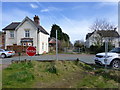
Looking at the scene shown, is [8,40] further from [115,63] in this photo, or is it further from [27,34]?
[115,63]

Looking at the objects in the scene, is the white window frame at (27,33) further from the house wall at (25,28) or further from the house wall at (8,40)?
the house wall at (8,40)

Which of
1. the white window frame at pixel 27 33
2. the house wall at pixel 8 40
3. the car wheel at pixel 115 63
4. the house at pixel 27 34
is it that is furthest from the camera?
the house wall at pixel 8 40

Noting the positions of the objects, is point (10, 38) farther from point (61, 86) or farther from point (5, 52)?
point (61, 86)

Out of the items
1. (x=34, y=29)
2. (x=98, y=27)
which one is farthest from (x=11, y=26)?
(x=98, y=27)

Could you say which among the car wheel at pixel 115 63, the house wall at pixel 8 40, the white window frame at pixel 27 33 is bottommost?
the car wheel at pixel 115 63

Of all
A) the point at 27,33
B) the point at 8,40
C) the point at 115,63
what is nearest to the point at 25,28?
the point at 27,33

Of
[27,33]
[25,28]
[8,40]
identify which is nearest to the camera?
[25,28]

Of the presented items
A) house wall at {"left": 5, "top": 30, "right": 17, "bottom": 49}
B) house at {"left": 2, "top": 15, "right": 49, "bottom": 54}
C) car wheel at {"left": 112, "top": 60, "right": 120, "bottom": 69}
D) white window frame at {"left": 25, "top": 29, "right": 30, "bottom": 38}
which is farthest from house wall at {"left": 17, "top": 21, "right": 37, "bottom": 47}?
car wheel at {"left": 112, "top": 60, "right": 120, "bottom": 69}

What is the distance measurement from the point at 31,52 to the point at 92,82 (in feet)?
16.2

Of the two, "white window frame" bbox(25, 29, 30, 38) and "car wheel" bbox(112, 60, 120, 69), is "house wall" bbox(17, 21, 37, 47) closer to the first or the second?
"white window frame" bbox(25, 29, 30, 38)

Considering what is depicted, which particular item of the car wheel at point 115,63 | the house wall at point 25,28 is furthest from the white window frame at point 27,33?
the car wheel at point 115,63

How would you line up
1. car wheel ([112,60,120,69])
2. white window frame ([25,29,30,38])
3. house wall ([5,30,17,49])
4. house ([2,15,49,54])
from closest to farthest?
car wheel ([112,60,120,69]), house ([2,15,49,54]), white window frame ([25,29,30,38]), house wall ([5,30,17,49])

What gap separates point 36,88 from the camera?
187 inches

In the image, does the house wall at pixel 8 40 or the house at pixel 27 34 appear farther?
the house wall at pixel 8 40
